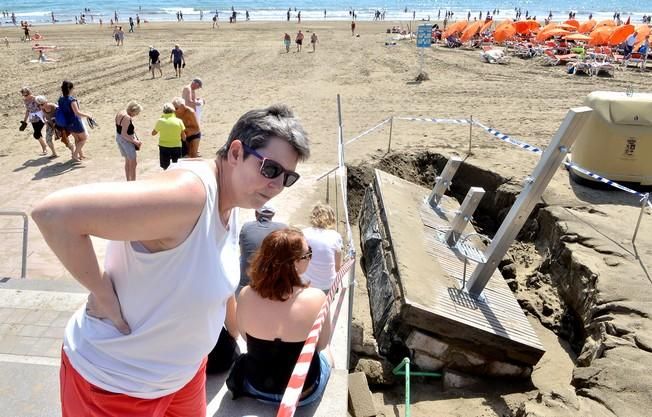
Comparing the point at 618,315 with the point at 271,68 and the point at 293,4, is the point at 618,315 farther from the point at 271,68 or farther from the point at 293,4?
the point at 293,4

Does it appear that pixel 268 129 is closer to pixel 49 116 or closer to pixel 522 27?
pixel 49 116

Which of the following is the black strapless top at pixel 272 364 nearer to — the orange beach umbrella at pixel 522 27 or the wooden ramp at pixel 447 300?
the wooden ramp at pixel 447 300

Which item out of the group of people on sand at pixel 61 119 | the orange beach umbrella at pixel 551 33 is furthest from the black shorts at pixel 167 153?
the orange beach umbrella at pixel 551 33

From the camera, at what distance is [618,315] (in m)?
4.91

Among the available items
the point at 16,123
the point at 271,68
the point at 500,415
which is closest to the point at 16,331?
the point at 500,415

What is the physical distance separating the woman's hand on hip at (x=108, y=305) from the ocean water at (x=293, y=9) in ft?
173

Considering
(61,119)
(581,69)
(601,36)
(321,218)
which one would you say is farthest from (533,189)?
(601,36)

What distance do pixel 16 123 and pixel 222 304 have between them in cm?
1417

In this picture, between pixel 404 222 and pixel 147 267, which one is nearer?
pixel 147 267

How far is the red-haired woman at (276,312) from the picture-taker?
2.62 metres

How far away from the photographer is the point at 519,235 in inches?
311

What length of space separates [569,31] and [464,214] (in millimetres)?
27601

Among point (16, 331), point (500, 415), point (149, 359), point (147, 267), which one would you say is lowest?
point (500, 415)

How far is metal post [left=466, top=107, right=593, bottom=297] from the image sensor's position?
14.8ft
